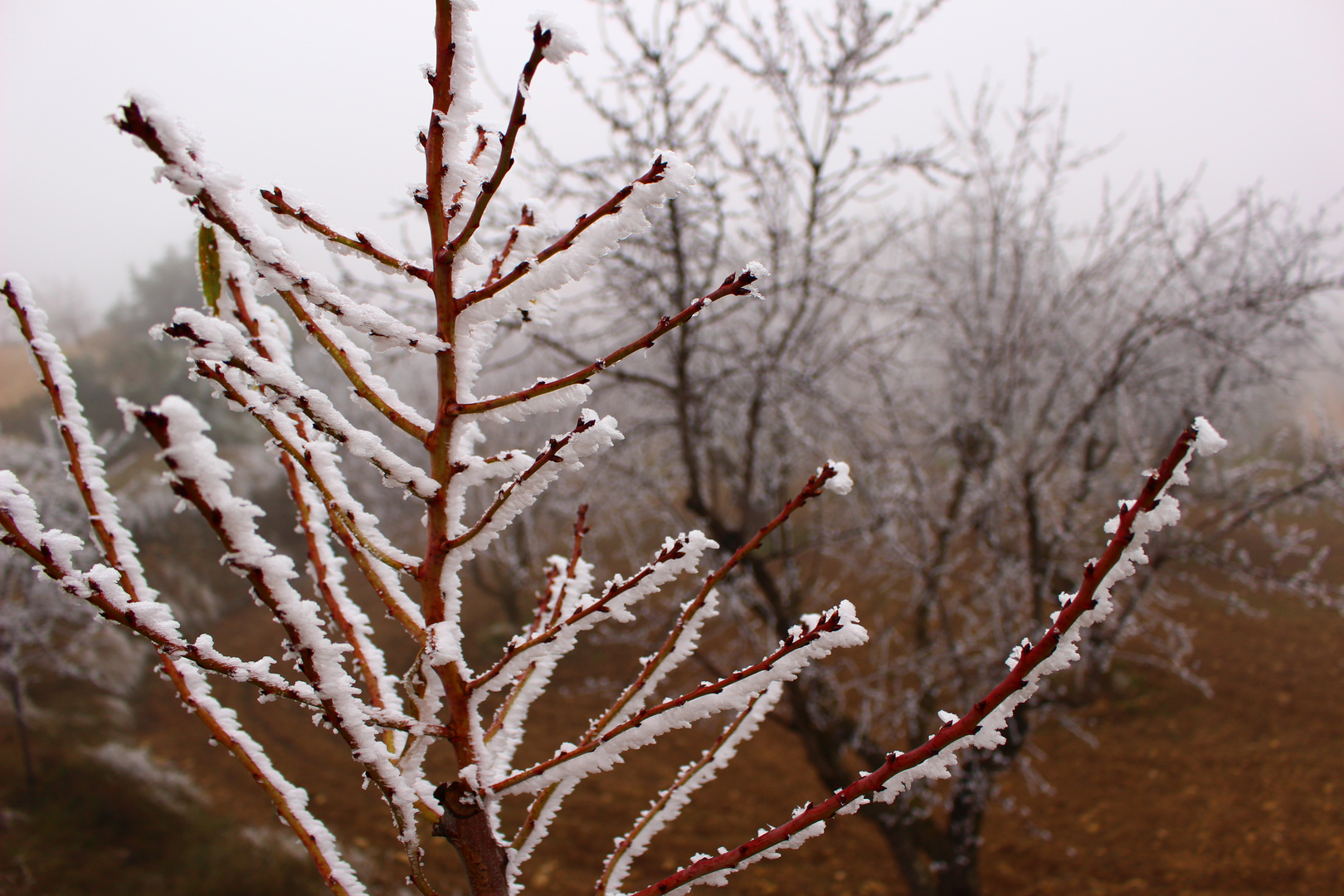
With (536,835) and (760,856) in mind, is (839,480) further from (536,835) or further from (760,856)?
(536,835)

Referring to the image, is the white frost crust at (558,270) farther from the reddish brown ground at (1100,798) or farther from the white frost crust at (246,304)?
the reddish brown ground at (1100,798)

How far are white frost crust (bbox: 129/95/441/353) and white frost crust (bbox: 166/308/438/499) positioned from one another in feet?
0.28

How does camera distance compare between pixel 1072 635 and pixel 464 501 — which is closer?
pixel 1072 635

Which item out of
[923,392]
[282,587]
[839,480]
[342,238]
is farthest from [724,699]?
[923,392]

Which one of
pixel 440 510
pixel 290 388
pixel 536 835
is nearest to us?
pixel 290 388

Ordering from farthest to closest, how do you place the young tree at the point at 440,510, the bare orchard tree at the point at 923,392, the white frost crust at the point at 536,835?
the bare orchard tree at the point at 923,392 < the white frost crust at the point at 536,835 < the young tree at the point at 440,510

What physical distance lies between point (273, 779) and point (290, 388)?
1.73ft

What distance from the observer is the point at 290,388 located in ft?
2.41

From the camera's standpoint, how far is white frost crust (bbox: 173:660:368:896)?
2.75ft

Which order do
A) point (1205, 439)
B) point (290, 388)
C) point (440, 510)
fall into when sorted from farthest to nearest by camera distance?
1. point (440, 510)
2. point (290, 388)
3. point (1205, 439)

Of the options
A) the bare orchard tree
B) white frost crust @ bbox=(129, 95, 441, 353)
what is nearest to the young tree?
white frost crust @ bbox=(129, 95, 441, 353)

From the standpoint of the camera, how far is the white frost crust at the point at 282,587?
579mm

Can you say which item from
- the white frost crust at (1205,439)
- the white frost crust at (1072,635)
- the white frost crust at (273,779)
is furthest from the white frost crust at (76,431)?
the white frost crust at (1205,439)

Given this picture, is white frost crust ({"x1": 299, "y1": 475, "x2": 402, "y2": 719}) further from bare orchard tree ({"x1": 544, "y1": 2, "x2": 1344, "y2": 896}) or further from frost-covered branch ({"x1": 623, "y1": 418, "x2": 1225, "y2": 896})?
bare orchard tree ({"x1": 544, "y1": 2, "x2": 1344, "y2": 896})
